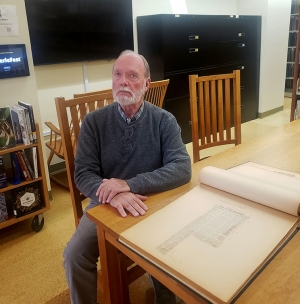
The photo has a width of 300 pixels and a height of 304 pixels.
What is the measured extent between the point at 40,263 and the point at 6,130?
33.5 inches

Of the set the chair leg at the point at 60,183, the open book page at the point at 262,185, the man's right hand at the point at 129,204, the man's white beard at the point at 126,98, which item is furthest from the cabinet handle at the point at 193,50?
the man's right hand at the point at 129,204

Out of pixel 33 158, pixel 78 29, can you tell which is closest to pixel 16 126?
pixel 33 158

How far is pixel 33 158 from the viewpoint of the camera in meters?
2.11

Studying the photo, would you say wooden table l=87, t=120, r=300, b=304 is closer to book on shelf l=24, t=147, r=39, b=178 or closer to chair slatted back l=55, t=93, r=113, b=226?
chair slatted back l=55, t=93, r=113, b=226

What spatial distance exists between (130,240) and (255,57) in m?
4.30

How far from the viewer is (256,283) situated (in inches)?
25.4

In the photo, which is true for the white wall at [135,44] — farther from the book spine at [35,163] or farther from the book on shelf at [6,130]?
the book spine at [35,163]

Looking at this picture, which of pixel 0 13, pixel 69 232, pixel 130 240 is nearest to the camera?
pixel 130 240

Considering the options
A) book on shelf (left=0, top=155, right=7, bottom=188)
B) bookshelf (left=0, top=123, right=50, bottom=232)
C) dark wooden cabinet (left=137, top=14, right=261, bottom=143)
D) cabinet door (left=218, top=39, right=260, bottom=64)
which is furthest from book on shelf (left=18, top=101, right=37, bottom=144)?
cabinet door (left=218, top=39, right=260, bottom=64)

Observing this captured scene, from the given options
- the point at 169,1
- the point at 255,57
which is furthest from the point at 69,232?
the point at 255,57

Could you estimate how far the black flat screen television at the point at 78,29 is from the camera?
2705mm

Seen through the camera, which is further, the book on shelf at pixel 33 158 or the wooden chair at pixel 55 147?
the wooden chair at pixel 55 147

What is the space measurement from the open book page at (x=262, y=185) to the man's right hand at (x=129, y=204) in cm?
23

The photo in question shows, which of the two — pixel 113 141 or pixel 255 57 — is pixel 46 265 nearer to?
pixel 113 141
